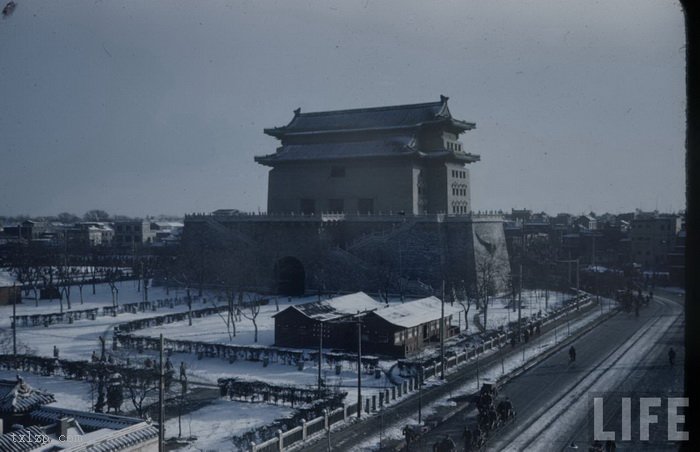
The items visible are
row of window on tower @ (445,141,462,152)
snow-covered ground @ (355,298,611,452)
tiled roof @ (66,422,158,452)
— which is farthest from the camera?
row of window on tower @ (445,141,462,152)

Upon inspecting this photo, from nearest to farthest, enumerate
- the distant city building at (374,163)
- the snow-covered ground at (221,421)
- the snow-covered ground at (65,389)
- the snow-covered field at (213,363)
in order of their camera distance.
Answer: the snow-covered ground at (221,421)
the snow-covered field at (213,363)
the snow-covered ground at (65,389)
the distant city building at (374,163)

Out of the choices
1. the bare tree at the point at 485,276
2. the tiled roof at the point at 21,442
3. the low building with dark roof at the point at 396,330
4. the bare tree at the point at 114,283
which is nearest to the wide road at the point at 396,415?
the low building with dark roof at the point at 396,330

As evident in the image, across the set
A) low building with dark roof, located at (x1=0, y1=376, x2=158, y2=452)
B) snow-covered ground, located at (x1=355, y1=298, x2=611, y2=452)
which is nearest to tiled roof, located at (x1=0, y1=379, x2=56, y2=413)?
low building with dark roof, located at (x1=0, y1=376, x2=158, y2=452)

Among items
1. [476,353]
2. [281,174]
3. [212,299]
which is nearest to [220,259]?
[212,299]

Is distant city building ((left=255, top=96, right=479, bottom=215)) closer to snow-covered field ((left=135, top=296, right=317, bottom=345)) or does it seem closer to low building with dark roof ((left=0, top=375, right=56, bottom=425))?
snow-covered field ((left=135, top=296, right=317, bottom=345))

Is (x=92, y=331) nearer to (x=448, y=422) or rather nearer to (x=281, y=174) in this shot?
(x=448, y=422)

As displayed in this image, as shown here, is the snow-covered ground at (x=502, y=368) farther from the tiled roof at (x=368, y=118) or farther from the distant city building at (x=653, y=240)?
the distant city building at (x=653, y=240)
